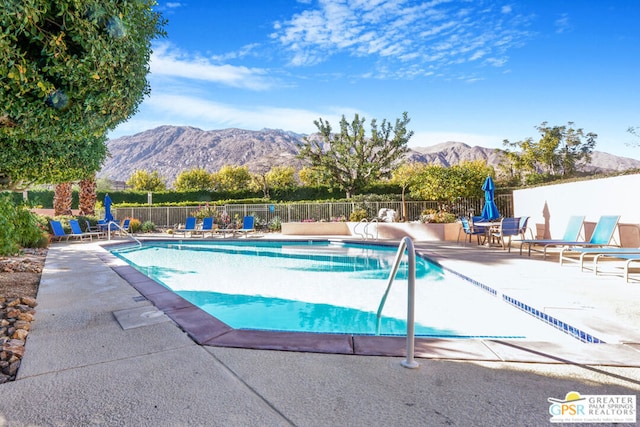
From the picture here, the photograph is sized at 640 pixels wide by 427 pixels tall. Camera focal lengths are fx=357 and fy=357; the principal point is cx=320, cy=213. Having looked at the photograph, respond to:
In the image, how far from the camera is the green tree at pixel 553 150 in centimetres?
3450

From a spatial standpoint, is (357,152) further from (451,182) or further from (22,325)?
(22,325)

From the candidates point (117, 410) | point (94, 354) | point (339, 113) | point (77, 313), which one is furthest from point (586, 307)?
point (339, 113)

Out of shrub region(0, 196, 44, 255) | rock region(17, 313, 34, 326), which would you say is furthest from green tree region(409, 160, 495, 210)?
rock region(17, 313, 34, 326)

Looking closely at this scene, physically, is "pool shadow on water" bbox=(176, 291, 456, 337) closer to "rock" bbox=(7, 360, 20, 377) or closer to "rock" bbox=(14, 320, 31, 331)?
"rock" bbox=(14, 320, 31, 331)

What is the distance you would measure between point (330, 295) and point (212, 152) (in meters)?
138

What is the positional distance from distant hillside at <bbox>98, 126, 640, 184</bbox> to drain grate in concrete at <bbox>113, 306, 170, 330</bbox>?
110 m

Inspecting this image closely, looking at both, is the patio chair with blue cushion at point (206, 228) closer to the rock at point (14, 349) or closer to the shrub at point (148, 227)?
the shrub at point (148, 227)

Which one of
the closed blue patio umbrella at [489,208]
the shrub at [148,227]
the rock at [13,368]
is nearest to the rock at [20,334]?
the rock at [13,368]

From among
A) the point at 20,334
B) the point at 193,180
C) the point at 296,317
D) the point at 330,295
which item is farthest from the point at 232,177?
the point at 20,334

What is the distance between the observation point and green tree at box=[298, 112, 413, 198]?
25.0 metres

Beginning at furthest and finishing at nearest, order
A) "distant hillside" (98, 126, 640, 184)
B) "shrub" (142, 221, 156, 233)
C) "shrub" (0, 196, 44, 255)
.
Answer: "distant hillside" (98, 126, 640, 184)
"shrub" (142, 221, 156, 233)
"shrub" (0, 196, 44, 255)

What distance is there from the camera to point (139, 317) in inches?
136

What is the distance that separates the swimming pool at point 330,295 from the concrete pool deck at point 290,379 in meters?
1.12

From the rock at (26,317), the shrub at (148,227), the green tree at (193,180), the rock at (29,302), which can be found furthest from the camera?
the green tree at (193,180)
